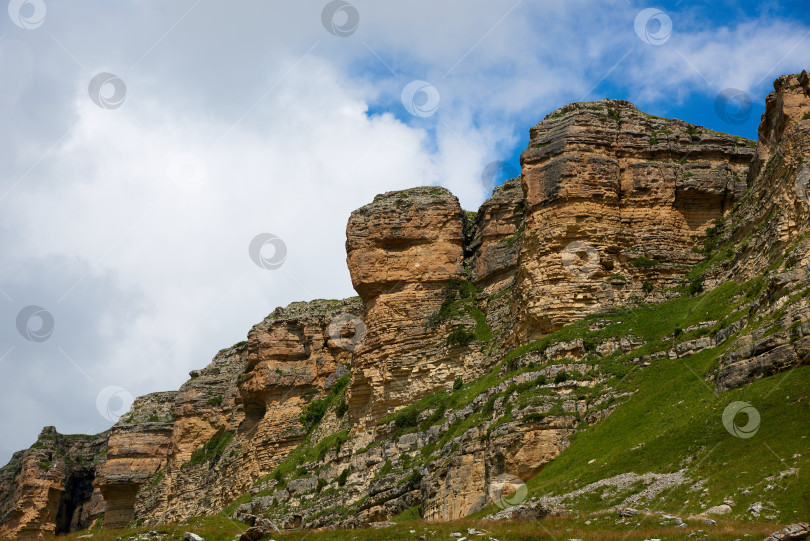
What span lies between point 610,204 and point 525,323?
9997 mm

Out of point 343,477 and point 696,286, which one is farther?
point 343,477

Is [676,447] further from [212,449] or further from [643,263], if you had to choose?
[212,449]

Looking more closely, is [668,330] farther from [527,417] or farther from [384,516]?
[384,516]

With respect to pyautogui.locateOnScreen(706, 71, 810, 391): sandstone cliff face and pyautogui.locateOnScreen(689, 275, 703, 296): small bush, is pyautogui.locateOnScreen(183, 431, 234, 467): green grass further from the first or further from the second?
pyautogui.locateOnScreen(706, 71, 810, 391): sandstone cliff face

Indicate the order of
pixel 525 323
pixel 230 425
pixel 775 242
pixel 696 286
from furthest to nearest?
pixel 230 425, pixel 525 323, pixel 696 286, pixel 775 242

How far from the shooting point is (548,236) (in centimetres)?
5791

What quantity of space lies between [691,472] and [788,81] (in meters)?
27.2

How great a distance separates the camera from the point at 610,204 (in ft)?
195

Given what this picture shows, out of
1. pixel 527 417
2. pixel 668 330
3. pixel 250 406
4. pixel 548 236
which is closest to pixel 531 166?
pixel 548 236

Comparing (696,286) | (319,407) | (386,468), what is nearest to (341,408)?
(319,407)

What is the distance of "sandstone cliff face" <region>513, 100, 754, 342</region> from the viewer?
56312mm

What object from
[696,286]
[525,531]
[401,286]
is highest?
[401,286]

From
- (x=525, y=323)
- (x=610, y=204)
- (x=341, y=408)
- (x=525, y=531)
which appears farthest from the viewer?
(x=341, y=408)

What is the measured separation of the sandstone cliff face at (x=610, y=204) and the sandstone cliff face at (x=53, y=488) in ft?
262
